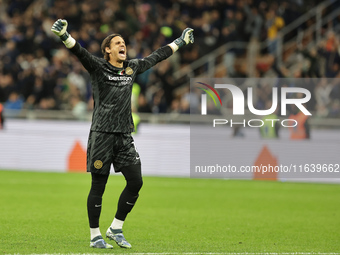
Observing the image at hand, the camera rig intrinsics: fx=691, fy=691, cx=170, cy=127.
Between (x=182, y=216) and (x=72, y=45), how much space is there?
430cm

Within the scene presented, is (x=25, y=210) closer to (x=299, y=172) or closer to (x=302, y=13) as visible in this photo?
(x=299, y=172)

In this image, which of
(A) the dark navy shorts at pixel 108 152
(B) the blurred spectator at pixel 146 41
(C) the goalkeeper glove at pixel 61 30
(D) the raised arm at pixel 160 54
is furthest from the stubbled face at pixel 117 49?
(B) the blurred spectator at pixel 146 41

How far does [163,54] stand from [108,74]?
830mm

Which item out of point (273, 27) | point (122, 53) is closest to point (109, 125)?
point (122, 53)

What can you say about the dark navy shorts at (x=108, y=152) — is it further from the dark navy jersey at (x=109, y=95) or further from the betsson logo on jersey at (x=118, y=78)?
the betsson logo on jersey at (x=118, y=78)

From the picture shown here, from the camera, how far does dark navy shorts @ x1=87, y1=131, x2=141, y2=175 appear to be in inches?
269

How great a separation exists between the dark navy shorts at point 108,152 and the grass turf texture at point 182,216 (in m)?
0.83

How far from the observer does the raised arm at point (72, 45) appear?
21.0 ft

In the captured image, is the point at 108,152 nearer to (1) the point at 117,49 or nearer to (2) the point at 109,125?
(2) the point at 109,125

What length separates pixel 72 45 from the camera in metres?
6.54

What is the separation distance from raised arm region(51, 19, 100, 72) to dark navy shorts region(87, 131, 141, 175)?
68 centimetres

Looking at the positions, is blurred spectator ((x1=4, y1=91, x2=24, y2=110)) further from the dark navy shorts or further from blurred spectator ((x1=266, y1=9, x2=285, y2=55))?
the dark navy shorts

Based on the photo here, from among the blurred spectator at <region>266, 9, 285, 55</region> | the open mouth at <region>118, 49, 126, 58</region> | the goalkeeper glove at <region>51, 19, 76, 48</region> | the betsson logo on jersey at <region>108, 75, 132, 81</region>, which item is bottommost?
the betsson logo on jersey at <region>108, 75, 132, 81</region>

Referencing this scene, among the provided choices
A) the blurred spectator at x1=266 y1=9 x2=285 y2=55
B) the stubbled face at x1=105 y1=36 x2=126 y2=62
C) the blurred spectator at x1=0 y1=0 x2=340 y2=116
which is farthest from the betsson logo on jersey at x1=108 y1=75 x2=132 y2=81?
the blurred spectator at x1=266 y1=9 x2=285 y2=55
